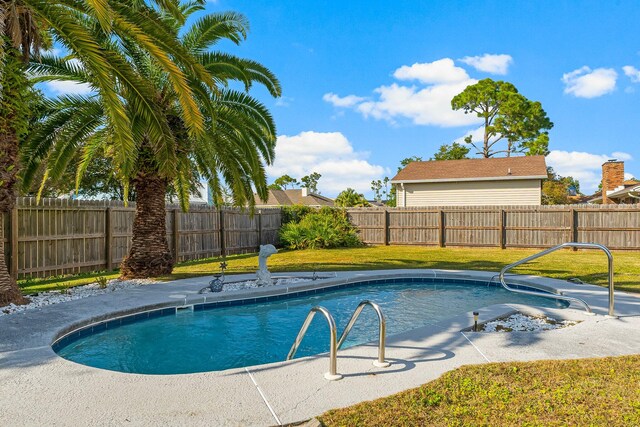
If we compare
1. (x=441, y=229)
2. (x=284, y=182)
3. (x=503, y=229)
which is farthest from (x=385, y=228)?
(x=284, y=182)

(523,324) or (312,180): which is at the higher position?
(312,180)

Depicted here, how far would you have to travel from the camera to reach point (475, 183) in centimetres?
2341

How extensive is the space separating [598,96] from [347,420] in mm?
27664

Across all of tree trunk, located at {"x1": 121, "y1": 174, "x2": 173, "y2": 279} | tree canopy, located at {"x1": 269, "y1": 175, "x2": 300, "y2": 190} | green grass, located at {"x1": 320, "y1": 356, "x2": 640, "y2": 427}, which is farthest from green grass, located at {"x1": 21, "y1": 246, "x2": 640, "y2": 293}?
tree canopy, located at {"x1": 269, "y1": 175, "x2": 300, "y2": 190}

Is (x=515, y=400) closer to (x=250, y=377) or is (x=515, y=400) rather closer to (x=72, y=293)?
(x=250, y=377)

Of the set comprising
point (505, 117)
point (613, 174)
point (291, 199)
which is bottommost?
point (291, 199)

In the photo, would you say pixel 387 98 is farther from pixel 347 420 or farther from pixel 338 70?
pixel 347 420

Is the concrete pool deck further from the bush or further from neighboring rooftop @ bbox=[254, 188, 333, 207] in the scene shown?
neighboring rooftop @ bbox=[254, 188, 333, 207]

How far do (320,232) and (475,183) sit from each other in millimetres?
9982

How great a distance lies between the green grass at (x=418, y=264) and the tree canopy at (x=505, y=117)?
58.6 ft

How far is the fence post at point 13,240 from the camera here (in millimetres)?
9609

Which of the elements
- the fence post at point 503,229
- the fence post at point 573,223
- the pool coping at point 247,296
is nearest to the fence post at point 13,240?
the pool coping at point 247,296

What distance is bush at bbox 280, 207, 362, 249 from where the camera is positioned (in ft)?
60.8

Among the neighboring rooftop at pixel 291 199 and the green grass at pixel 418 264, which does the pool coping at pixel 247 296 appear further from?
the neighboring rooftop at pixel 291 199
